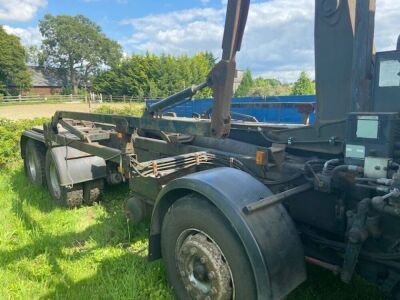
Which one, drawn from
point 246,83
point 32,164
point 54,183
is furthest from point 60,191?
point 246,83

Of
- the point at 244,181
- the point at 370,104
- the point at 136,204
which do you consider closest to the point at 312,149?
the point at 370,104

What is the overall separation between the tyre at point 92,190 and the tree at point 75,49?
78.5 meters

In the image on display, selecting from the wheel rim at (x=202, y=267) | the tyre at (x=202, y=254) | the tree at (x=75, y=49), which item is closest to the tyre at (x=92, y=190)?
the tyre at (x=202, y=254)

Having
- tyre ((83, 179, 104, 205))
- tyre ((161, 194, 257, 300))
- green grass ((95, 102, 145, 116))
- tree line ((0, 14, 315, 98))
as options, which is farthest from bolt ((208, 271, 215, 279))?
tree line ((0, 14, 315, 98))

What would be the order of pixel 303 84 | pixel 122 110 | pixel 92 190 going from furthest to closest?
pixel 303 84
pixel 122 110
pixel 92 190

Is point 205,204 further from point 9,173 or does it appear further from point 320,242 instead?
point 9,173

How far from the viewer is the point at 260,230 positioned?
81.2 inches

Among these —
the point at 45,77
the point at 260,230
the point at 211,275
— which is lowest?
the point at 211,275

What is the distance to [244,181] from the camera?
7.72ft

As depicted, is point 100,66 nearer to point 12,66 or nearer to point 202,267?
point 12,66

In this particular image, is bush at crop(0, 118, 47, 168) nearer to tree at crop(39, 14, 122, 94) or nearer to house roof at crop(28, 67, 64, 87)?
house roof at crop(28, 67, 64, 87)

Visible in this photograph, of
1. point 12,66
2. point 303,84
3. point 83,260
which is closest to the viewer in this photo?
point 83,260

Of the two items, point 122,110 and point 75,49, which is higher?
point 75,49

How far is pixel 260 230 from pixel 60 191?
4130 millimetres
